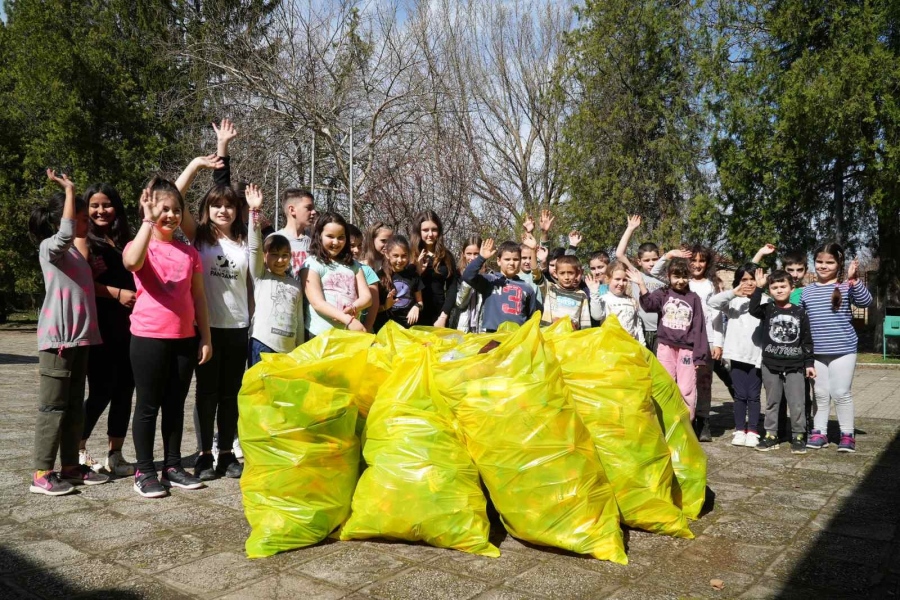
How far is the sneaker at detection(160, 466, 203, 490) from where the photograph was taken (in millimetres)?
4004

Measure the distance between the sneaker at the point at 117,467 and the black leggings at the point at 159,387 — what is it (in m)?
0.43

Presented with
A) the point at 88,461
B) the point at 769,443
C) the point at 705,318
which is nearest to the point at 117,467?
the point at 88,461

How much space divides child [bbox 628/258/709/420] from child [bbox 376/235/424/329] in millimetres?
1611

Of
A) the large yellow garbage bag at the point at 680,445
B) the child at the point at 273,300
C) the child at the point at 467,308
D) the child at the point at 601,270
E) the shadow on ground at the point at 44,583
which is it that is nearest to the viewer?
the shadow on ground at the point at 44,583

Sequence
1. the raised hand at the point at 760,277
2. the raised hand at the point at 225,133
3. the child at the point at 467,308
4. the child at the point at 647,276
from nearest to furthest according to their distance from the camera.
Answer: the raised hand at the point at 225,133
the child at the point at 467,308
the raised hand at the point at 760,277
the child at the point at 647,276

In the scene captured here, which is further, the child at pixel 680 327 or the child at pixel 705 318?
the child at pixel 705 318

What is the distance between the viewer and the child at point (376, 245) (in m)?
5.45

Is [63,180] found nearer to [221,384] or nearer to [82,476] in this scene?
[221,384]

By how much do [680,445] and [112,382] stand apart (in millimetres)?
3191

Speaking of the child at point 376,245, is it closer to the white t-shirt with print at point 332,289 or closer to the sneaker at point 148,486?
the white t-shirt with print at point 332,289

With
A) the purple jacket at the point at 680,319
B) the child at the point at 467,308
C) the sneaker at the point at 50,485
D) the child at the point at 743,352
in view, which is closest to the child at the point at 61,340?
the sneaker at the point at 50,485

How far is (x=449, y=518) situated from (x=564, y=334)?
3.96ft

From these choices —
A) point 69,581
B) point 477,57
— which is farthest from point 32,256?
point 69,581

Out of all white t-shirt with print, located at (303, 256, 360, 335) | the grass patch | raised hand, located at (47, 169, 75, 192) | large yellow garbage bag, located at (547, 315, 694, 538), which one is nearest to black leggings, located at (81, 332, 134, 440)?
raised hand, located at (47, 169, 75, 192)
